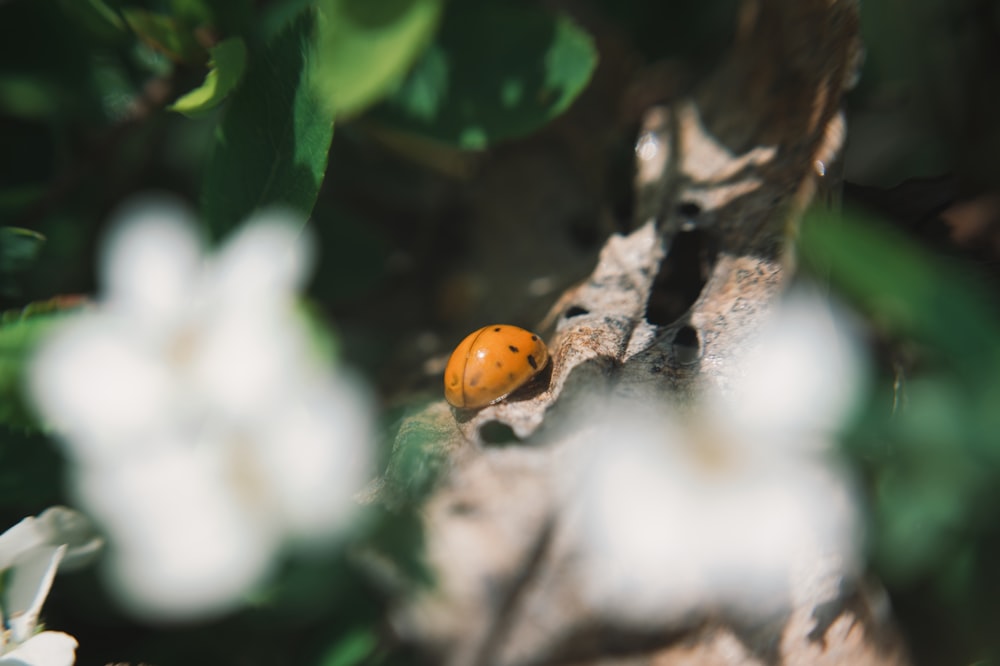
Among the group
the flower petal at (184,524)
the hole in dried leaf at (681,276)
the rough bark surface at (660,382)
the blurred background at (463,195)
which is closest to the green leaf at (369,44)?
the blurred background at (463,195)

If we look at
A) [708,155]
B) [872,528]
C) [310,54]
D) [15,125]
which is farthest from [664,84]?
[15,125]

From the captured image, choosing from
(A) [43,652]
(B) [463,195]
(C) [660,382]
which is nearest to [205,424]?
(A) [43,652]

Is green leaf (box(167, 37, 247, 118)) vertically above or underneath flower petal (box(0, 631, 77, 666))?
above

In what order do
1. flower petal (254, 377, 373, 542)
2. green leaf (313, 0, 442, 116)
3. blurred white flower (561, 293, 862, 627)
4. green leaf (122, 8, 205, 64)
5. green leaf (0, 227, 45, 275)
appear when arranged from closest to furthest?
green leaf (313, 0, 442, 116)
flower petal (254, 377, 373, 542)
blurred white flower (561, 293, 862, 627)
green leaf (122, 8, 205, 64)
green leaf (0, 227, 45, 275)

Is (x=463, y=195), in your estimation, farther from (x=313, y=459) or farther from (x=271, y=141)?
(x=313, y=459)

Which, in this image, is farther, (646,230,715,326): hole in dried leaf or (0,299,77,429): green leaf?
(646,230,715,326): hole in dried leaf

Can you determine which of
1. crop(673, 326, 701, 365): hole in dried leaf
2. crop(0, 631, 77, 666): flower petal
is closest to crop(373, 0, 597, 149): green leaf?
crop(673, 326, 701, 365): hole in dried leaf

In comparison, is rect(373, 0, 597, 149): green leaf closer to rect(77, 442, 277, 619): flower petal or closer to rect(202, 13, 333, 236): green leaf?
rect(202, 13, 333, 236): green leaf

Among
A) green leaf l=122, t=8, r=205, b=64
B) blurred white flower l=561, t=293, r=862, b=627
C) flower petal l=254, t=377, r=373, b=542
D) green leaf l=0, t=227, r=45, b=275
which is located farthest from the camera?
green leaf l=0, t=227, r=45, b=275
